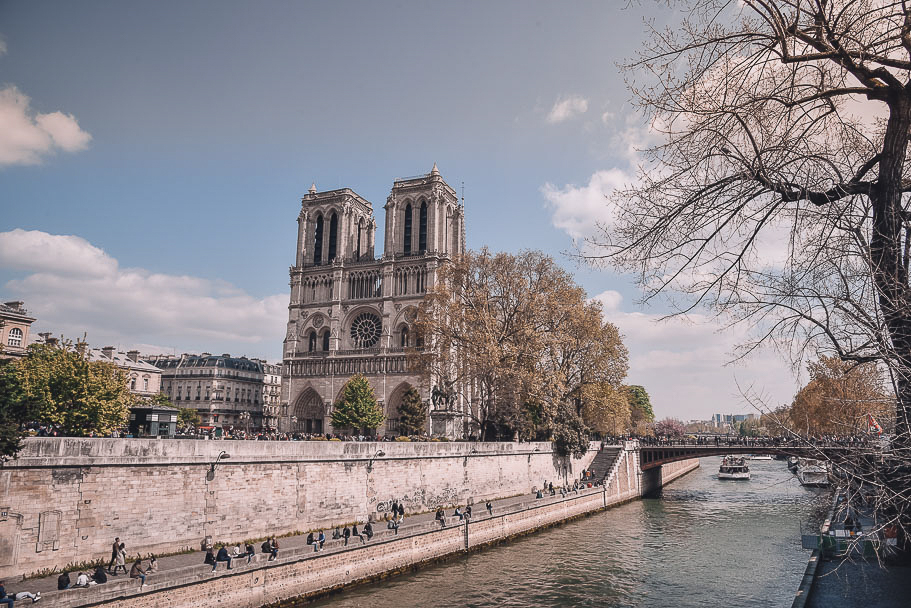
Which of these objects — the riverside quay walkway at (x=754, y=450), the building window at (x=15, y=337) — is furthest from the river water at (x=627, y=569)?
the building window at (x=15, y=337)

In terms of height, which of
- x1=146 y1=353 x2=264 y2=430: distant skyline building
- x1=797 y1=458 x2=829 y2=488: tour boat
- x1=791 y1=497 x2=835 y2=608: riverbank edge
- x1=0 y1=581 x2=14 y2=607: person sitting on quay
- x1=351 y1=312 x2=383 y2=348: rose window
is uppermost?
x1=351 y1=312 x2=383 y2=348: rose window

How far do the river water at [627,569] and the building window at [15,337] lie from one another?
41.0 meters

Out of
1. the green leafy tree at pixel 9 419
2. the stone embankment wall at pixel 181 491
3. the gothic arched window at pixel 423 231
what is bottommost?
the stone embankment wall at pixel 181 491

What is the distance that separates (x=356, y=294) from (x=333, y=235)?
8.03 metres

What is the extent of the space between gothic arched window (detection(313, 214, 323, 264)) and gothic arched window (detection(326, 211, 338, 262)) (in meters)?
1.22

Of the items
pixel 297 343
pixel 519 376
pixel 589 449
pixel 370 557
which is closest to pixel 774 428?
pixel 370 557

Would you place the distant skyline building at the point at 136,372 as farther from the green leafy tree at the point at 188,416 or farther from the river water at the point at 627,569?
the river water at the point at 627,569

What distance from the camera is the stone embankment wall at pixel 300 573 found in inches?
557

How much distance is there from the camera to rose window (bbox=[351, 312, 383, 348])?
213ft

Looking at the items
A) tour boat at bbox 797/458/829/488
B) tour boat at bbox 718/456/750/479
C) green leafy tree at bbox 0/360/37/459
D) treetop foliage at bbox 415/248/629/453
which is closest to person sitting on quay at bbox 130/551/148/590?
green leafy tree at bbox 0/360/37/459

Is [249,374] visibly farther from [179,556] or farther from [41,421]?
[179,556]

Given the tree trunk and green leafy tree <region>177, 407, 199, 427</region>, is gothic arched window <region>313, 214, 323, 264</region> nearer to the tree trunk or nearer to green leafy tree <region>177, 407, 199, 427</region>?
green leafy tree <region>177, 407, 199, 427</region>

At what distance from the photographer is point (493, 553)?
26.0m

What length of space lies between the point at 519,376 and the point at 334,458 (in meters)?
14.3
